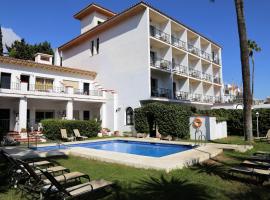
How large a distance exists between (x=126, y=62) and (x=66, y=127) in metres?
10.0

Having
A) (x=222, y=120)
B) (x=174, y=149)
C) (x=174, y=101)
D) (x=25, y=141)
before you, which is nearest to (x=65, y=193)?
(x=174, y=149)

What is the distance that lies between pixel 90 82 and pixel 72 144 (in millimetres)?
13057

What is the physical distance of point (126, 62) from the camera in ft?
85.1

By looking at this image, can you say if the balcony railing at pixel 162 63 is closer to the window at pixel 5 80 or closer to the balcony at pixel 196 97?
the balcony at pixel 196 97

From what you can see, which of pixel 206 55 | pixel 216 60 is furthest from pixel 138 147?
pixel 216 60

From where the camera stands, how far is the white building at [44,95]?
813 inches

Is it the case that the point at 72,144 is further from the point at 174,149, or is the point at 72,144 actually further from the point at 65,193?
the point at 65,193

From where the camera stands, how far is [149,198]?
5.89 meters

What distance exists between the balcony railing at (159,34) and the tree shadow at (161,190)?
20.7 m

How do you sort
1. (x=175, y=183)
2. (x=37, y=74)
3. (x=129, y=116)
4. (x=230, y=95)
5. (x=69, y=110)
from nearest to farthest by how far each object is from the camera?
(x=175, y=183) < (x=69, y=110) < (x=37, y=74) < (x=129, y=116) < (x=230, y=95)

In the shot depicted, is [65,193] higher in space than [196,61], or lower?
lower

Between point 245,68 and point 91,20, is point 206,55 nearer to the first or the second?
point 91,20

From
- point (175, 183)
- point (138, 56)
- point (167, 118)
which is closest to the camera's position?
point (175, 183)

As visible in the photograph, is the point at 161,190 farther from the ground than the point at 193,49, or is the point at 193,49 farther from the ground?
the point at 193,49
